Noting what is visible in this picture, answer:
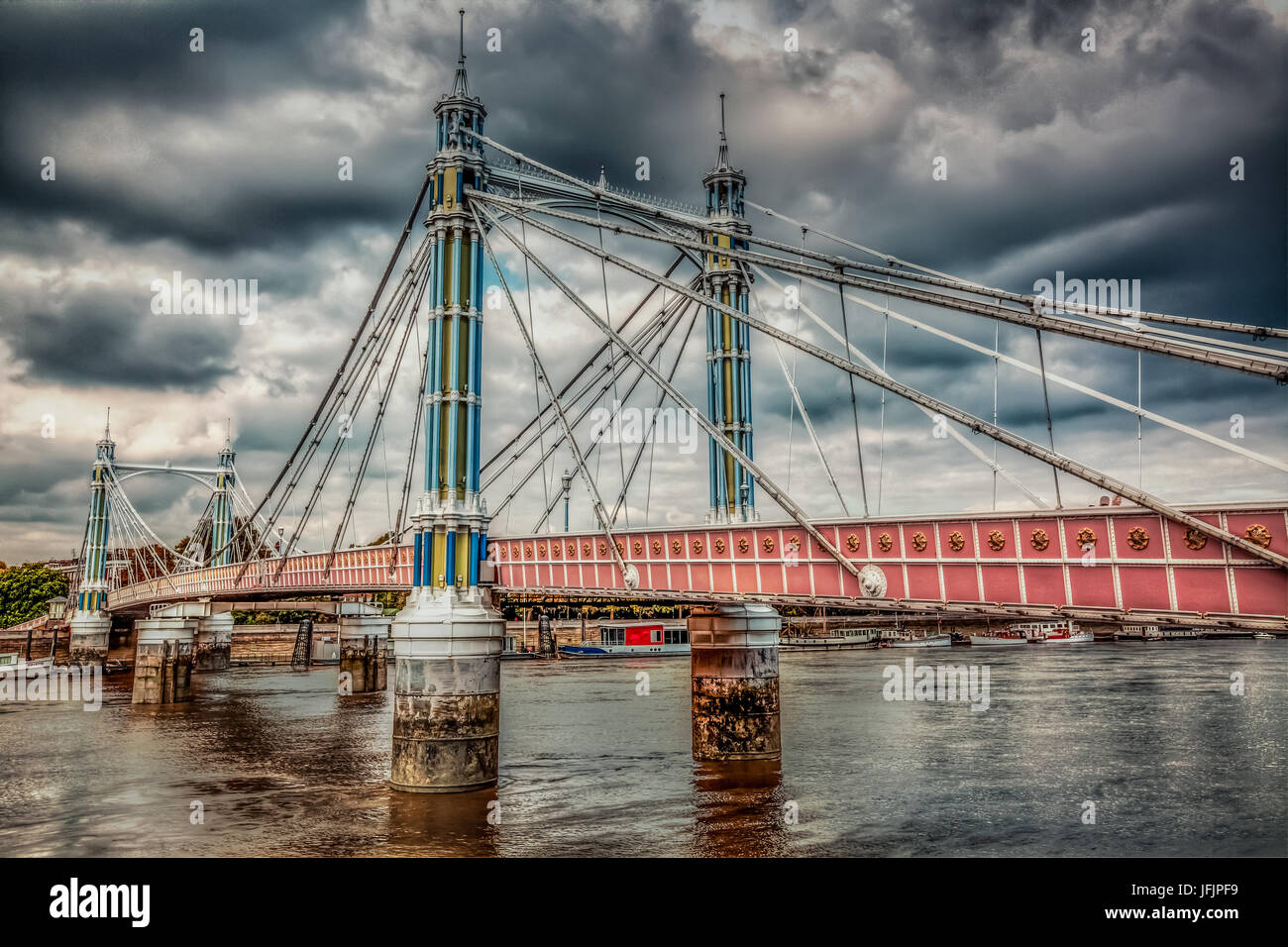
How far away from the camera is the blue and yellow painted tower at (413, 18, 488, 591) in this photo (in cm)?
2745

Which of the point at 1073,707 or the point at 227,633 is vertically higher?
the point at 227,633

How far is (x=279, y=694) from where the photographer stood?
6212 centimetres

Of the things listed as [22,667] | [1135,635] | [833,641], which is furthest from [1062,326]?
[1135,635]

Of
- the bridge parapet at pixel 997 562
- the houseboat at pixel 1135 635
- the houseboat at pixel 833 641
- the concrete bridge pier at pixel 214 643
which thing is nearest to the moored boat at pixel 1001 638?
the houseboat at pixel 833 641

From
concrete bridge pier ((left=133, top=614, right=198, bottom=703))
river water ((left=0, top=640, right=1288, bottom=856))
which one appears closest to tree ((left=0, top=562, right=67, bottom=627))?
river water ((left=0, top=640, right=1288, bottom=856))

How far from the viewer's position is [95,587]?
80.3 metres

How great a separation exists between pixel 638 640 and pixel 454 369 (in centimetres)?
7913

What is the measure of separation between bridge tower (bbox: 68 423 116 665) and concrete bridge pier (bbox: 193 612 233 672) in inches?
277

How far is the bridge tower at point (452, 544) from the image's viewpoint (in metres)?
25.2

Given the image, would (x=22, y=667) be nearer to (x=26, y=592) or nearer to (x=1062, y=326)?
(x=26, y=592)
